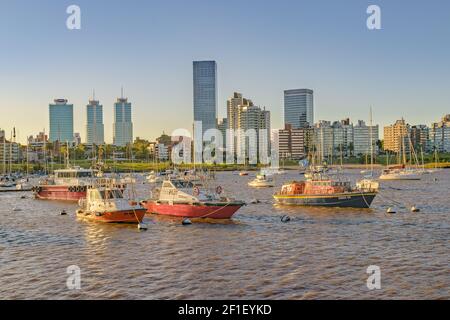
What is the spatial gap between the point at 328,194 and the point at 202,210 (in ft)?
61.3

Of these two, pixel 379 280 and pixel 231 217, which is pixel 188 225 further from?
pixel 379 280

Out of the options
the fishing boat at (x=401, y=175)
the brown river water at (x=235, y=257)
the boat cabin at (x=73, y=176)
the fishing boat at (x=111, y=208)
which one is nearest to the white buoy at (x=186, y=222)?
the brown river water at (x=235, y=257)

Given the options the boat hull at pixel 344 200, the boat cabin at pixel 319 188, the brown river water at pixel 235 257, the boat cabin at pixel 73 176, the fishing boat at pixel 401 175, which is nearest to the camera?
the brown river water at pixel 235 257

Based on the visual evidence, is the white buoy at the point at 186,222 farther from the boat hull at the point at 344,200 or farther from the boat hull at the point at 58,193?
the boat hull at the point at 58,193

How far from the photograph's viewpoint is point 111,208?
54.0 meters

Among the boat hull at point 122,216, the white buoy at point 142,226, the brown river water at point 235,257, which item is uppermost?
the boat hull at point 122,216

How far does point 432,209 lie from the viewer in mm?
66812

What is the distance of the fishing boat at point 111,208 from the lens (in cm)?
5341

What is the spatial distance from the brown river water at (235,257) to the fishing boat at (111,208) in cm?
108

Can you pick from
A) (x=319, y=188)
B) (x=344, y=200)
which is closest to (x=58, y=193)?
(x=319, y=188)

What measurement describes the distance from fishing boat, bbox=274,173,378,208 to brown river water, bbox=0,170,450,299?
5.71m

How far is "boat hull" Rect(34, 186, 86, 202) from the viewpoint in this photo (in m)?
90.1
